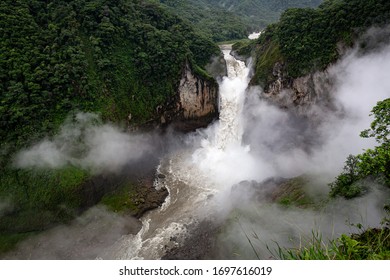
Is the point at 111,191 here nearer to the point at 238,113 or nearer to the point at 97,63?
the point at 97,63

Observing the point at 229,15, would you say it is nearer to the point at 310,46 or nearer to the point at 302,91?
the point at 310,46

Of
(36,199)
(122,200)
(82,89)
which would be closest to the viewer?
(36,199)

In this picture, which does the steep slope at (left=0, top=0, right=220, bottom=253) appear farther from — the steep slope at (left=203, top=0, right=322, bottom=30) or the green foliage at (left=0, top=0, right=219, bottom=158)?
the steep slope at (left=203, top=0, right=322, bottom=30)

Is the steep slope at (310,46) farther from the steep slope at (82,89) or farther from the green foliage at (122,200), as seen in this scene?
the green foliage at (122,200)

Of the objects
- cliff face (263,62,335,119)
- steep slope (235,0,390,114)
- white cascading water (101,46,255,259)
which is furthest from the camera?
cliff face (263,62,335,119)

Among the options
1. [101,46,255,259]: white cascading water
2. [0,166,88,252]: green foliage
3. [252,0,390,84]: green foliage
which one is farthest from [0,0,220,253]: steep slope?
[252,0,390,84]: green foliage

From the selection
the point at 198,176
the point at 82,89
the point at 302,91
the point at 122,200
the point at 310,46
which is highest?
the point at 310,46

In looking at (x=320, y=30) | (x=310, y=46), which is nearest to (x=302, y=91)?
(x=310, y=46)
